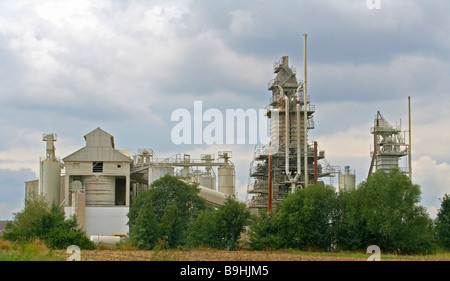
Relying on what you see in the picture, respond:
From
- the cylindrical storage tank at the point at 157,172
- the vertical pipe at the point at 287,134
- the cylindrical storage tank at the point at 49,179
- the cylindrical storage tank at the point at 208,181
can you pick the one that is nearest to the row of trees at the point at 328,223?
the vertical pipe at the point at 287,134

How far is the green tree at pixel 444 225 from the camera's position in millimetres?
52062

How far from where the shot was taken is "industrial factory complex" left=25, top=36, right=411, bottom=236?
2643 inches

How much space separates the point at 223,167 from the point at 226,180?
5.83 ft

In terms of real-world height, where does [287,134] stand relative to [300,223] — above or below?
above

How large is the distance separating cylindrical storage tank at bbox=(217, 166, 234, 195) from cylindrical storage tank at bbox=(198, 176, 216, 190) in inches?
259

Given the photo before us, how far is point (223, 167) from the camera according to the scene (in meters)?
75.4

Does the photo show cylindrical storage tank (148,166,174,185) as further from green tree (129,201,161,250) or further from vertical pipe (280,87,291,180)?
green tree (129,201,161,250)

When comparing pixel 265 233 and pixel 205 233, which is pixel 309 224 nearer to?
pixel 265 233

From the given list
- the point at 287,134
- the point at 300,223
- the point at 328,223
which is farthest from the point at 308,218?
the point at 287,134

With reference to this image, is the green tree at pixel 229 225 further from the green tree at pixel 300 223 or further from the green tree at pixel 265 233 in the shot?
the green tree at pixel 300 223

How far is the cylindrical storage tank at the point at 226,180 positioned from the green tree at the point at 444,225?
1108 inches

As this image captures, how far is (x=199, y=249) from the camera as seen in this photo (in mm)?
48375

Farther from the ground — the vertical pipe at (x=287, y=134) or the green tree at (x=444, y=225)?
the vertical pipe at (x=287, y=134)
